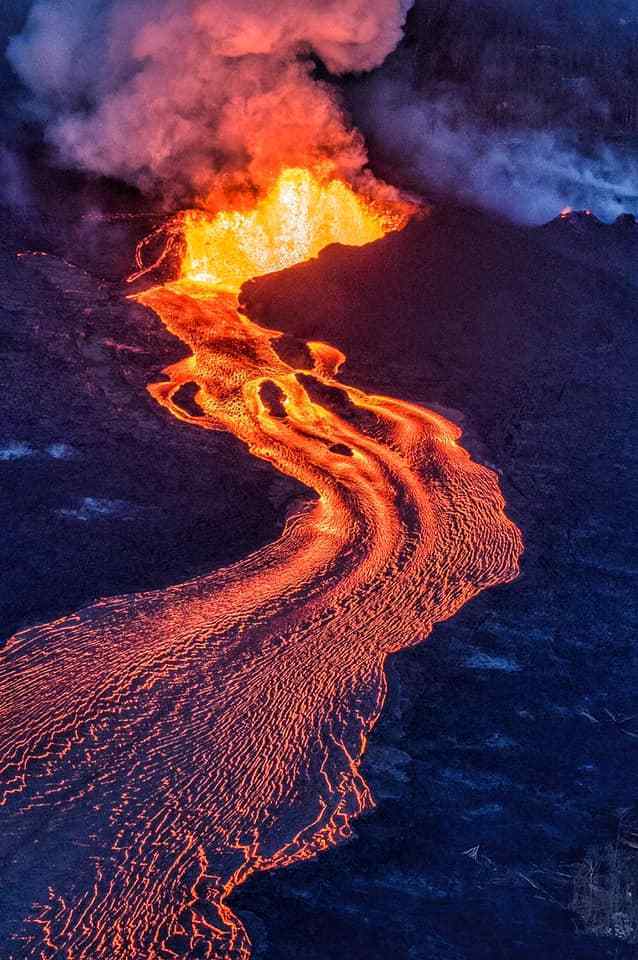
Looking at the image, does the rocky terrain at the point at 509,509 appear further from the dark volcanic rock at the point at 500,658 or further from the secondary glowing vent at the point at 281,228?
the secondary glowing vent at the point at 281,228

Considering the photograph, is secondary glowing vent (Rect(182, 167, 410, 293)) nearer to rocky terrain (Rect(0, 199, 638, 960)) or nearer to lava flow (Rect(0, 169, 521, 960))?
Answer: rocky terrain (Rect(0, 199, 638, 960))

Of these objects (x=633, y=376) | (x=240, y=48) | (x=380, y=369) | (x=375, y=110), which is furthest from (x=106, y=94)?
(x=633, y=376)

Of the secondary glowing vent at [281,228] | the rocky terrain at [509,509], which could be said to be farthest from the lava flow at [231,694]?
the secondary glowing vent at [281,228]

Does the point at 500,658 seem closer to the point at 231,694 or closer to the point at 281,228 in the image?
the point at 231,694

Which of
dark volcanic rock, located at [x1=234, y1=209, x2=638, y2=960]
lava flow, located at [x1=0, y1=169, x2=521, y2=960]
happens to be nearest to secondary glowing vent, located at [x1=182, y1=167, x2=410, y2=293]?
dark volcanic rock, located at [x1=234, y1=209, x2=638, y2=960]

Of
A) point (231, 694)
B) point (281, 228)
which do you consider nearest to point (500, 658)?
point (231, 694)

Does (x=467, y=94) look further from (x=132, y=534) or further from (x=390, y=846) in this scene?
(x=390, y=846)

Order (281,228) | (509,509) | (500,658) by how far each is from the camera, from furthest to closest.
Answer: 1. (281,228)
2. (509,509)
3. (500,658)
